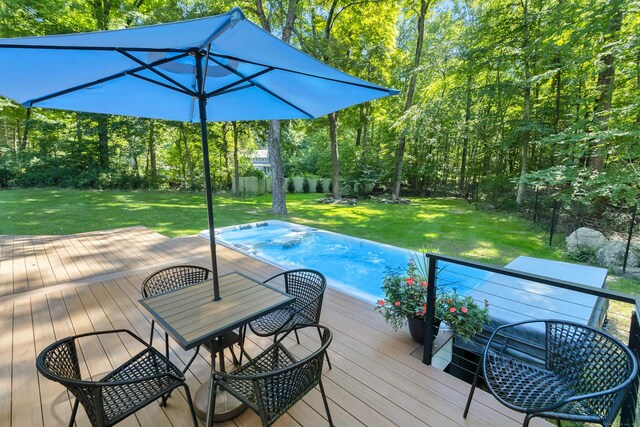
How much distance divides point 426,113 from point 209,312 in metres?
11.2

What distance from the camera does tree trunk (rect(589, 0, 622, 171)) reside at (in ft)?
18.0

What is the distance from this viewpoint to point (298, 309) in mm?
2279

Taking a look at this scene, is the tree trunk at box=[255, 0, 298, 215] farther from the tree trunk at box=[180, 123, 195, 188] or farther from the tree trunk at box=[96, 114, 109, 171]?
the tree trunk at box=[96, 114, 109, 171]

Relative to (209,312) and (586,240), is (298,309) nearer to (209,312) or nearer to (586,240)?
(209,312)

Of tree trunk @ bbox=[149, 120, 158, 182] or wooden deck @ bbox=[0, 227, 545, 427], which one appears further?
tree trunk @ bbox=[149, 120, 158, 182]

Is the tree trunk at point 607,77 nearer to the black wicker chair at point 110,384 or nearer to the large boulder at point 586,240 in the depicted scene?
the large boulder at point 586,240

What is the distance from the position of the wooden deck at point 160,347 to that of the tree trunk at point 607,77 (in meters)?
6.20

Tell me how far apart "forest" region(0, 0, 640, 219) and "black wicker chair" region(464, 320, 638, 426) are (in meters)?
5.26

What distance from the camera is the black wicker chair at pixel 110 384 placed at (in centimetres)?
125

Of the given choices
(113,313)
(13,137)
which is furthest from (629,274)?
(13,137)

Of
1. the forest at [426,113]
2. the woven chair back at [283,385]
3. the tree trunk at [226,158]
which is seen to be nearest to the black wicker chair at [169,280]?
the woven chair back at [283,385]

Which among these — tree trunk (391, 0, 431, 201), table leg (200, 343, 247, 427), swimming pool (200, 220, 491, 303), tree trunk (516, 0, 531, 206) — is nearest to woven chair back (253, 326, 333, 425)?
table leg (200, 343, 247, 427)

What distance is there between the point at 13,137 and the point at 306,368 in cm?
2118

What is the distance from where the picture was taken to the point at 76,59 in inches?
65.1
